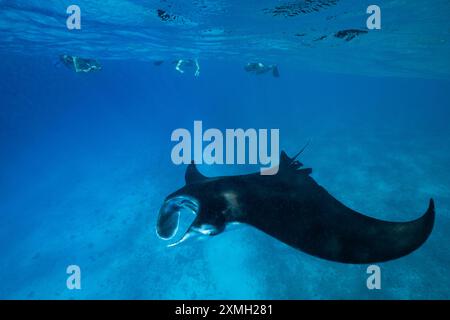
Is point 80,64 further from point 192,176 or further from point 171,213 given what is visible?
point 171,213

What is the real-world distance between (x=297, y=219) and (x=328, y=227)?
17.3 inches

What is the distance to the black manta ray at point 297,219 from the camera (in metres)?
3.35

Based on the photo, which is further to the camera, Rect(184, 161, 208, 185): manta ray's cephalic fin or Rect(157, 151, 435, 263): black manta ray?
Rect(184, 161, 208, 185): manta ray's cephalic fin

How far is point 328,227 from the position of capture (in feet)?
12.7

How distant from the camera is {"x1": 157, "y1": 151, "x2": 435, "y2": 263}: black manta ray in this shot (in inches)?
132

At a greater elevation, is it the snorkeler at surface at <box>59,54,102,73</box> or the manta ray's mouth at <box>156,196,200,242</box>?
the snorkeler at surface at <box>59,54,102,73</box>

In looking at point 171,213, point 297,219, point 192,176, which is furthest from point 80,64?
point 297,219

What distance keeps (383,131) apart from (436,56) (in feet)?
35.9

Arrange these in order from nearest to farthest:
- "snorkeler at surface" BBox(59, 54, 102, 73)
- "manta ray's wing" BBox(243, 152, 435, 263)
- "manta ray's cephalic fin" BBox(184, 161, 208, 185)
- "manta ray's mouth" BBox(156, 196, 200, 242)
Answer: "manta ray's wing" BBox(243, 152, 435, 263)
"manta ray's mouth" BBox(156, 196, 200, 242)
"manta ray's cephalic fin" BBox(184, 161, 208, 185)
"snorkeler at surface" BBox(59, 54, 102, 73)

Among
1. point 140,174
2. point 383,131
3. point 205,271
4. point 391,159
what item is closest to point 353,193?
point 391,159

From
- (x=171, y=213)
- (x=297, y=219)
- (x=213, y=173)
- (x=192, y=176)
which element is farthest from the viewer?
(x=213, y=173)

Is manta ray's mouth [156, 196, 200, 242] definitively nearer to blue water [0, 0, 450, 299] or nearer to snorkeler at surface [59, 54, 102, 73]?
blue water [0, 0, 450, 299]

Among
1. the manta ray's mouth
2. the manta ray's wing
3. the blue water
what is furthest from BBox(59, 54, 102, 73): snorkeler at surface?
the manta ray's wing

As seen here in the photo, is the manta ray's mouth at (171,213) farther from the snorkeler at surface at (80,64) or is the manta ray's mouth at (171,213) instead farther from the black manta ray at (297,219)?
the snorkeler at surface at (80,64)
